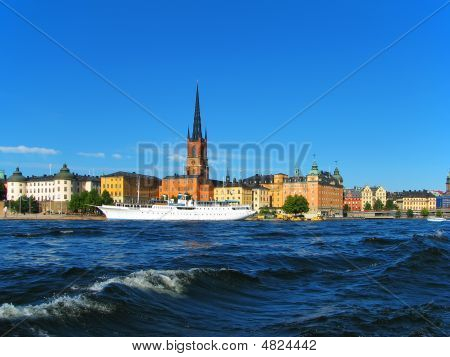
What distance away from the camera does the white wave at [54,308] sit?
990 cm

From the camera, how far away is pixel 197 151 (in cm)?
16375

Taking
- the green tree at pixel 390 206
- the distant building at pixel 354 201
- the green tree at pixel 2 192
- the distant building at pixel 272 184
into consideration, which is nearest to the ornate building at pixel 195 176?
the distant building at pixel 272 184

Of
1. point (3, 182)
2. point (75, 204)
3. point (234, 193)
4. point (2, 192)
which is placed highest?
point (3, 182)

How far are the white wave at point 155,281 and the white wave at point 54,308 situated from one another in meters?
1.52

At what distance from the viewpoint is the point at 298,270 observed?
18.6 meters

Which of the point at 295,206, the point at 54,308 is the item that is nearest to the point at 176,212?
the point at 295,206

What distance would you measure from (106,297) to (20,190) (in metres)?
152

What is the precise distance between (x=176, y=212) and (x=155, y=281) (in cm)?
8962

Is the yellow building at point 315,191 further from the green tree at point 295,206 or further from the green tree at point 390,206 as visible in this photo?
the green tree at point 390,206

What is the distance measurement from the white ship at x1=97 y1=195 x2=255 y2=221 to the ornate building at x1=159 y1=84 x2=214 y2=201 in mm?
33700

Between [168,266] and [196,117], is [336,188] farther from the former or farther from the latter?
[168,266]

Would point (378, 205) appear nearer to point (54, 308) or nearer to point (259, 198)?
point (259, 198)

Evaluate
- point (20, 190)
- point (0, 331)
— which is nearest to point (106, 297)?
point (0, 331)
